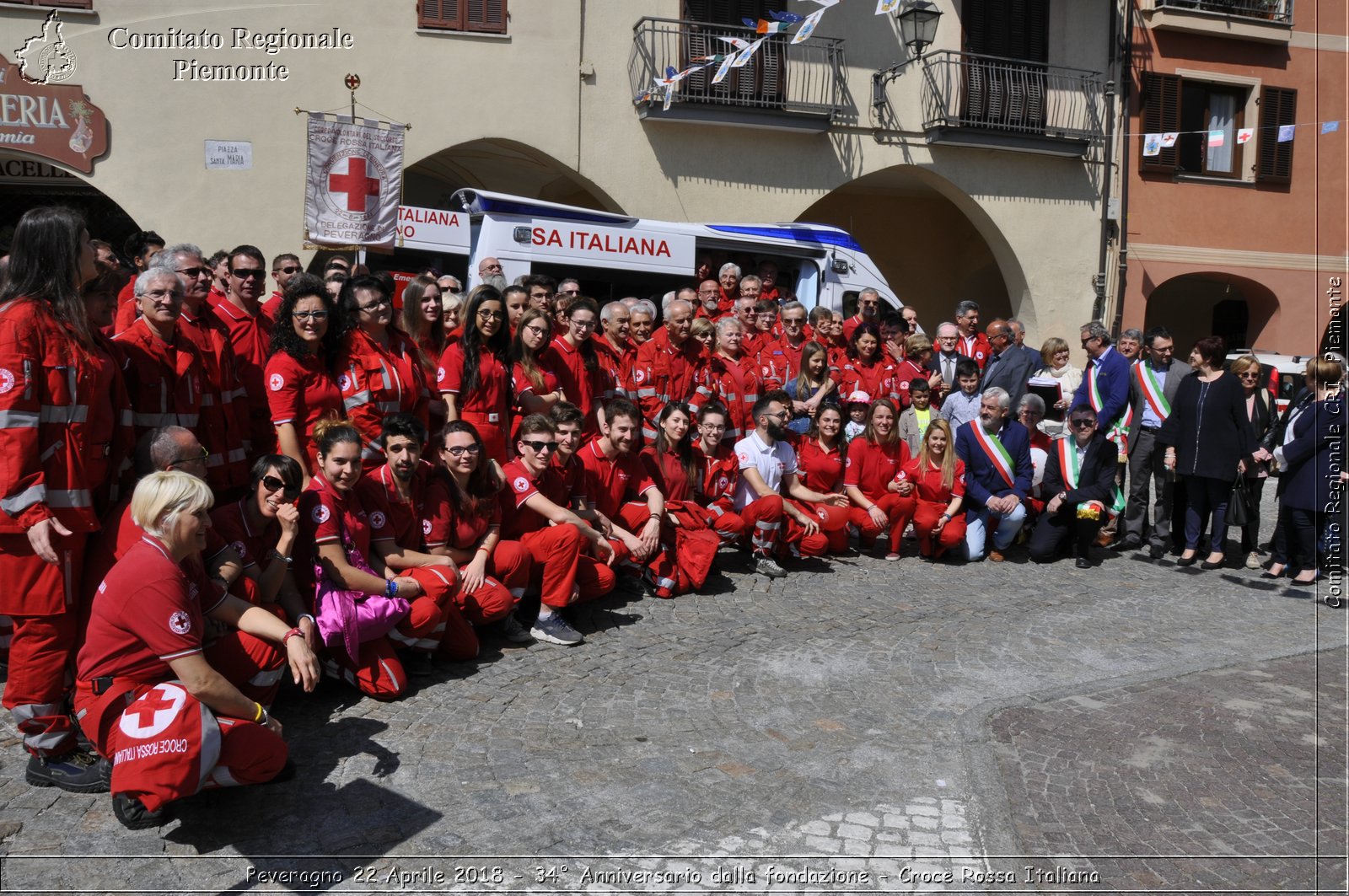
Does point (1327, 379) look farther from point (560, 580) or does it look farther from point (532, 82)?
point (532, 82)

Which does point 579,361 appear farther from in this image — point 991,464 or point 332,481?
point 991,464

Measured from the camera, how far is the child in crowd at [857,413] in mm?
9938

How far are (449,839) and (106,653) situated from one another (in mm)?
1410

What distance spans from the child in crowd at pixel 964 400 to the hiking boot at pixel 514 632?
502 centimetres

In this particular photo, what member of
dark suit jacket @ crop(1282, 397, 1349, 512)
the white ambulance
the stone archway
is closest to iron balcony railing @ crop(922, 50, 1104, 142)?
the stone archway

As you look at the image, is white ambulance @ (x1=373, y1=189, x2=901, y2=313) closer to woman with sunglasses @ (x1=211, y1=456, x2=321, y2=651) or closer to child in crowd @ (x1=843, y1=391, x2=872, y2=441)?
child in crowd @ (x1=843, y1=391, x2=872, y2=441)

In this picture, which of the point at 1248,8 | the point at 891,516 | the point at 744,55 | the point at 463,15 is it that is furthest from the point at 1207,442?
the point at 1248,8

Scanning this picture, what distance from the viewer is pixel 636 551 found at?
752cm

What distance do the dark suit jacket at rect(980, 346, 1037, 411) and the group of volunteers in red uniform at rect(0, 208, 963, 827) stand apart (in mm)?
1883

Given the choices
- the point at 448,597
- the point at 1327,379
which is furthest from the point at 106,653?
the point at 1327,379

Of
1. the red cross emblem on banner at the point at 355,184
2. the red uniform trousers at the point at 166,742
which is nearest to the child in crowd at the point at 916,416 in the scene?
the red cross emblem on banner at the point at 355,184

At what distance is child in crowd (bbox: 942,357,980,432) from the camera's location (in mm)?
10250

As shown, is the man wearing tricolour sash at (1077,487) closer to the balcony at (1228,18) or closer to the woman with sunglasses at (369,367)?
the woman with sunglasses at (369,367)

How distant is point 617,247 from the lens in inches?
460
